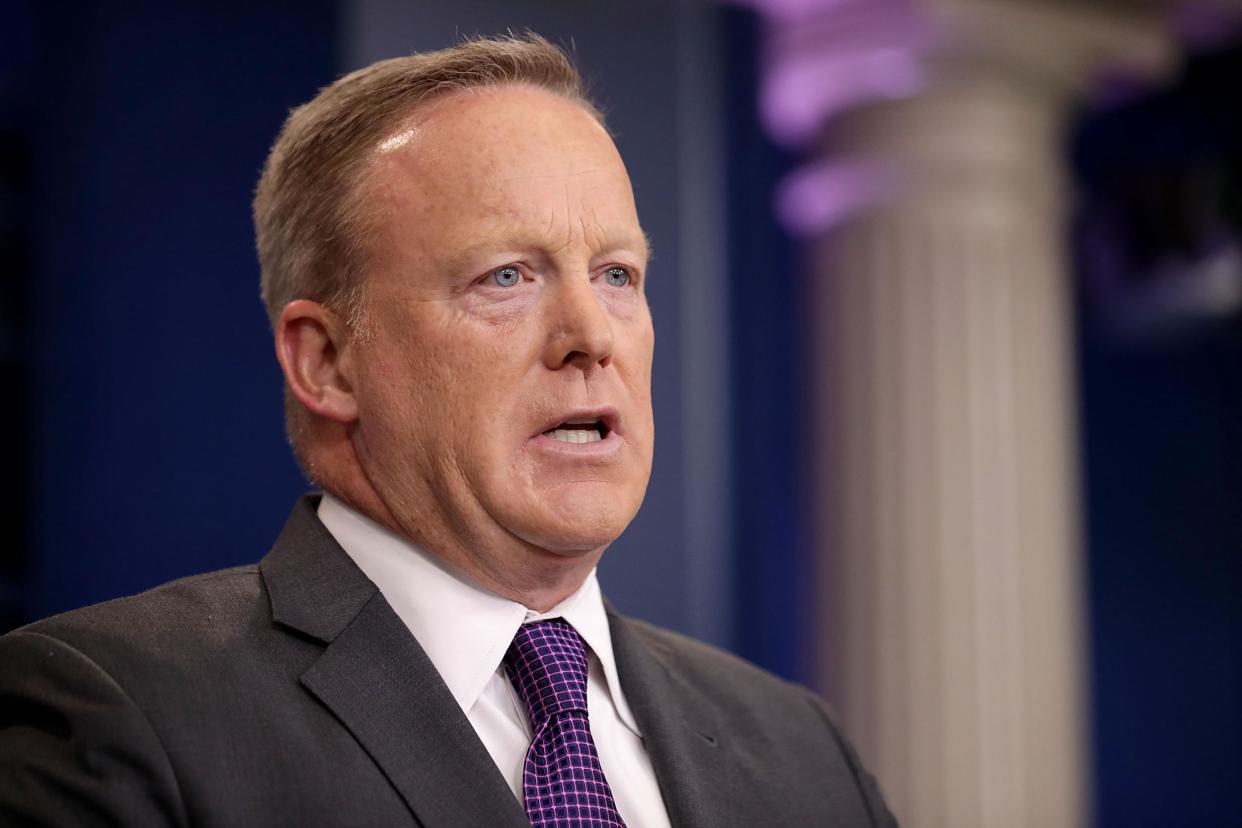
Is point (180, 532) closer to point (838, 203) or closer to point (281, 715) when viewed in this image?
point (281, 715)

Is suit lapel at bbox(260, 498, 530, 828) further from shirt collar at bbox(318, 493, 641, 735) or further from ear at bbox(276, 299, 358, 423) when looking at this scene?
ear at bbox(276, 299, 358, 423)

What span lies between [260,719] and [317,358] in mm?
402

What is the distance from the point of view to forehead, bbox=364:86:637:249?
4.57 ft

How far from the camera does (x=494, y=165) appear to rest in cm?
140

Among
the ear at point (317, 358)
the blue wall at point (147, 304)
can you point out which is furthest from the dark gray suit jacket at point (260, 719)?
the blue wall at point (147, 304)

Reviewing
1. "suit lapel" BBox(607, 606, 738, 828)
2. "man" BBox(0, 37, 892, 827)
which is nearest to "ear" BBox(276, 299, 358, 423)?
"man" BBox(0, 37, 892, 827)

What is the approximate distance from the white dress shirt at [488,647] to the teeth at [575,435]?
155 mm

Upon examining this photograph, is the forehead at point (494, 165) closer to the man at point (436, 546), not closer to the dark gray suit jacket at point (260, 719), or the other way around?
the man at point (436, 546)

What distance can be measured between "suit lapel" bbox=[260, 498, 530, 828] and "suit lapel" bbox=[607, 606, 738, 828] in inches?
9.0

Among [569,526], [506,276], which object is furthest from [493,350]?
[569,526]

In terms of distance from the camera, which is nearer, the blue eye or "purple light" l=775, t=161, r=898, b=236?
the blue eye

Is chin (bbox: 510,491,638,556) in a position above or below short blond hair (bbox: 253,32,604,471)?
below

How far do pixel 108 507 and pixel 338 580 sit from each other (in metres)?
1.40

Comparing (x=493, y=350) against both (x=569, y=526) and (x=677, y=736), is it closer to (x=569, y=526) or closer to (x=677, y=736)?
(x=569, y=526)
